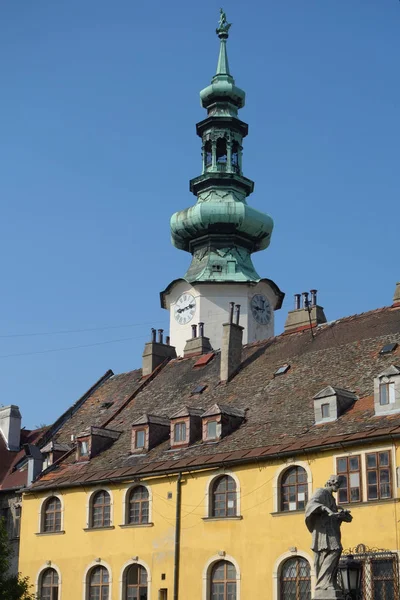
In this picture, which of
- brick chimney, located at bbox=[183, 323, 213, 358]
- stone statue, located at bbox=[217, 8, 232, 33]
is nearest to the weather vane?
stone statue, located at bbox=[217, 8, 232, 33]

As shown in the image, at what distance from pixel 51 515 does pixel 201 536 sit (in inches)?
334

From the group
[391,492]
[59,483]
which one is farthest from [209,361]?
[391,492]

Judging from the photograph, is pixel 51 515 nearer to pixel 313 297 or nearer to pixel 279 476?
pixel 279 476

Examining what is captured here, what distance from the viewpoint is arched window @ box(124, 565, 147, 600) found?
124 feet

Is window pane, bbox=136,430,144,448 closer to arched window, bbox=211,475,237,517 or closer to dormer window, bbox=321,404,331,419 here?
arched window, bbox=211,475,237,517

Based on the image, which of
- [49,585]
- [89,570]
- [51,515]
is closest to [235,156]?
[51,515]

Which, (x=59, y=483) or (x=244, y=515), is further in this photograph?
(x=59, y=483)

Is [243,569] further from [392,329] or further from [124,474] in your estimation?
[392,329]

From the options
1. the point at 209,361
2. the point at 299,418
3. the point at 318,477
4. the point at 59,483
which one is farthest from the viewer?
the point at 209,361

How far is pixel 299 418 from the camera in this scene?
36.5 meters

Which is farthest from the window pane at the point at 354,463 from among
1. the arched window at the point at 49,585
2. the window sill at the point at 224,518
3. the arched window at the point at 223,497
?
the arched window at the point at 49,585

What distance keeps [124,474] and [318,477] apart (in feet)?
29.1

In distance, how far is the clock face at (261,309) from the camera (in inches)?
2571

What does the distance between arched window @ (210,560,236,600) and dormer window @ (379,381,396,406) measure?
25.3ft
